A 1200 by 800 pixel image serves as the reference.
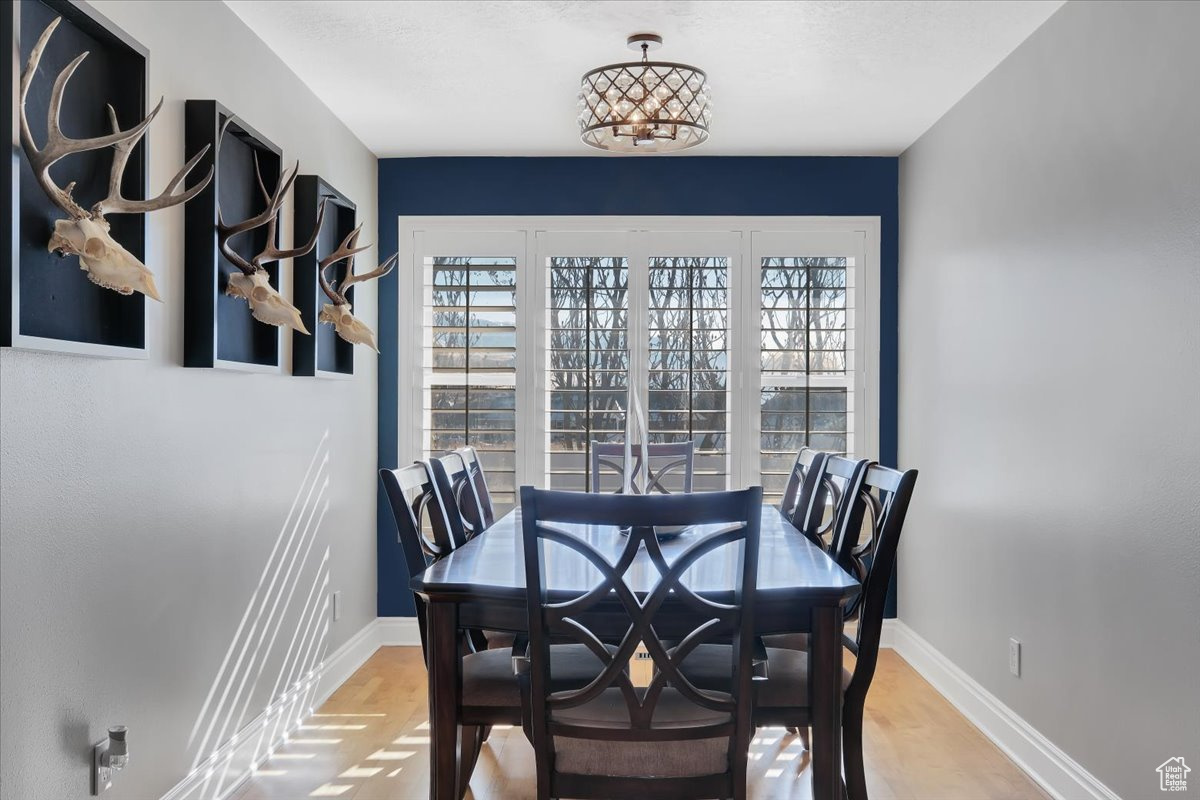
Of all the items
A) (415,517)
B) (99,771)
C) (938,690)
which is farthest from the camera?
(938,690)

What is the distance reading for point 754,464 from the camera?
4789 mm

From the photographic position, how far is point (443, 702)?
229cm

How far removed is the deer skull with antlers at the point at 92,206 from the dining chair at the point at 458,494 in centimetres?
107

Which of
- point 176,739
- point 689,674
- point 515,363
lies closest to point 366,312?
point 515,363

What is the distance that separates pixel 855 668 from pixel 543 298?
280cm

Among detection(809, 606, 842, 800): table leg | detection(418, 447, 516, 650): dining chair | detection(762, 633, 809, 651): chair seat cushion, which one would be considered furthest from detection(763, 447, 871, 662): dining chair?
detection(418, 447, 516, 650): dining chair

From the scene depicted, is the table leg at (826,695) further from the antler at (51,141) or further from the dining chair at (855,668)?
the antler at (51,141)

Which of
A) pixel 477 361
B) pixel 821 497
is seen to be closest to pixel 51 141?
pixel 821 497

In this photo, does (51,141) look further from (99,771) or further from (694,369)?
(694,369)

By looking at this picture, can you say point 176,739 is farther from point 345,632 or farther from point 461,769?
point 345,632

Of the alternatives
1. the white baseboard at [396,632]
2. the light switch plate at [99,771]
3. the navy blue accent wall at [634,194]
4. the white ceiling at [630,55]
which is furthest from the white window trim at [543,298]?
the light switch plate at [99,771]

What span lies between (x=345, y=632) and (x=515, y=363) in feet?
5.02

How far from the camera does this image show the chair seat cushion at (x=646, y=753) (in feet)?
6.64

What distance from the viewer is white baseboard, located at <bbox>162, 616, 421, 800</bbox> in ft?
9.23
